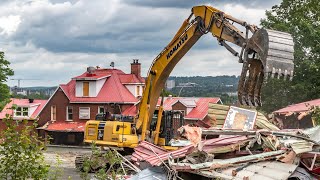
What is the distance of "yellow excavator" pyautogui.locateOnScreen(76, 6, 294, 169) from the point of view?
44.2 ft

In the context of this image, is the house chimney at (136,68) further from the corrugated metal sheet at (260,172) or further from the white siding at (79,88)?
the corrugated metal sheet at (260,172)

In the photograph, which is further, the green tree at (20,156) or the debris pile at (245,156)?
the debris pile at (245,156)

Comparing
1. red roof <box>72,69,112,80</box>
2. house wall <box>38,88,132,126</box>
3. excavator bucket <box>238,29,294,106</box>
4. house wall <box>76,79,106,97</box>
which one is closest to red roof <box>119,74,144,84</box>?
red roof <box>72,69,112,80</box>

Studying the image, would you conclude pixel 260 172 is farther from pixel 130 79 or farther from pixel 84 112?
pixel 130 79

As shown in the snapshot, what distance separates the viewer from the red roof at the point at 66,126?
4600cm

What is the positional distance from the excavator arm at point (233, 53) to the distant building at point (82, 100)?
85.3 feet

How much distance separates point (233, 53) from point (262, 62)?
1.99 m

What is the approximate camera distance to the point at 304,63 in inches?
1410

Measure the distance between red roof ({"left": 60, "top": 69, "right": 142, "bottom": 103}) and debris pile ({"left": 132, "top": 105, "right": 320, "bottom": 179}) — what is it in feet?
112

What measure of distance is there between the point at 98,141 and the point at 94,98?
25.3m

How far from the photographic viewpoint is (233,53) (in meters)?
15.6

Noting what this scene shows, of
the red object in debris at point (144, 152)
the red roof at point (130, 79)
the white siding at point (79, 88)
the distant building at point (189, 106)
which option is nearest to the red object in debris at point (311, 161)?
the red object in debris at point (144, 152)

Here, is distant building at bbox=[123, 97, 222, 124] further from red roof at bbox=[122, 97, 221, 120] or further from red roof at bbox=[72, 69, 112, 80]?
red roof at bbox=[72, 69, 112, 80]

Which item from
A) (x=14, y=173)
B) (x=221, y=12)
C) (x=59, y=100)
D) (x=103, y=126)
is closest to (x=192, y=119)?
(x=59, y=100)
